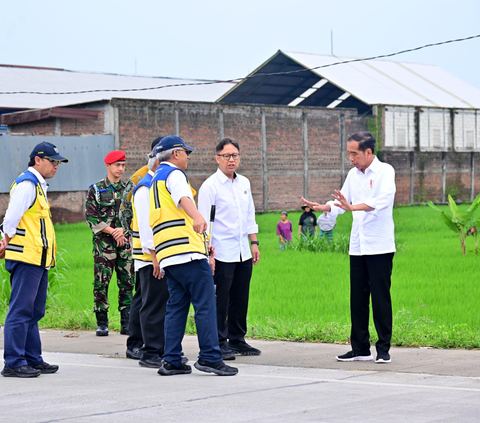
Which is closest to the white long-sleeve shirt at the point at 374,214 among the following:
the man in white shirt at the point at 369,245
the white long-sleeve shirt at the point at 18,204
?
the man in white shirt at the point at 369,245

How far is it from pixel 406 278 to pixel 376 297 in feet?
23.7

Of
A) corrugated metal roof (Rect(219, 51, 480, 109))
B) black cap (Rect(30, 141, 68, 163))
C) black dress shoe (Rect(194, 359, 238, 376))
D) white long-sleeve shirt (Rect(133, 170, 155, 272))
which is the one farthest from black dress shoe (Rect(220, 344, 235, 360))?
corrugated metal roof (Rect(219, 51, 480, 109))

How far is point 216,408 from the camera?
5.28 metres

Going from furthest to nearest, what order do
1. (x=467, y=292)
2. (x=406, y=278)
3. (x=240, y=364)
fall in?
1. (x=406, y=278)
2. (x=467, y=292)
3. (x=240, y=364)

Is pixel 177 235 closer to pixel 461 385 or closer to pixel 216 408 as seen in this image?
pixel 216 408

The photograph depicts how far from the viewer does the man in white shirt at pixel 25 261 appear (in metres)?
6.84

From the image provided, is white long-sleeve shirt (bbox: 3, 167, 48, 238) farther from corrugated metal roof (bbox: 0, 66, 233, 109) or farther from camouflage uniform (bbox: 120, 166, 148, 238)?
corrugated metal roof (bbox: 0, 66, 233, 109)

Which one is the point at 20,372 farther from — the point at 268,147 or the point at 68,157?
the point at 268,147

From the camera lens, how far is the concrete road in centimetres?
508

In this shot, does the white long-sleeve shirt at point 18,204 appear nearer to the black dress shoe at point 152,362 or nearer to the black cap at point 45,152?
the black cap at point 45,152

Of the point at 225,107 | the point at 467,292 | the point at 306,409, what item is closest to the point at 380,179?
the point at 306,409

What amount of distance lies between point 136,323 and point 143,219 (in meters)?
1.19

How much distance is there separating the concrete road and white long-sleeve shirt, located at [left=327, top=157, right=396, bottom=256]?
3.51 ft

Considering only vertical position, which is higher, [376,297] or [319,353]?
[376,297]
